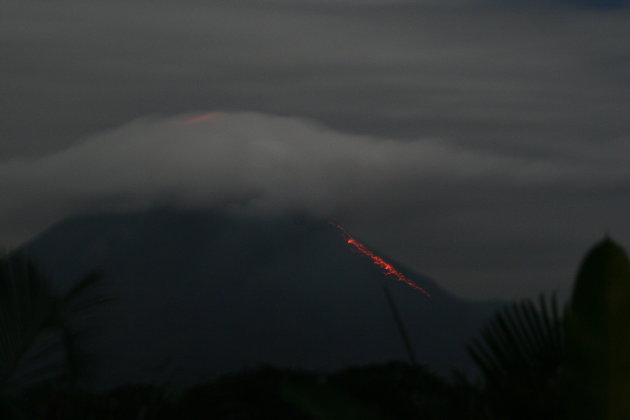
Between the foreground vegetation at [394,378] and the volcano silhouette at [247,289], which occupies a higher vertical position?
the foreground vegetation at [394,378]

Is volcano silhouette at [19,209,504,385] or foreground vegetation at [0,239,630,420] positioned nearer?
foreground vegetation at [0,239,630,420]

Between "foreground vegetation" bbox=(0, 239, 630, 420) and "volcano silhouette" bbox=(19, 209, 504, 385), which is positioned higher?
"foreground vegetation" bbox=(0, 239, 630, 420)

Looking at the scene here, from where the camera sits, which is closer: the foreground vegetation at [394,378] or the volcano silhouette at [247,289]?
the foreground vegetation at [394,378]

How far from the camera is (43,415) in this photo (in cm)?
444

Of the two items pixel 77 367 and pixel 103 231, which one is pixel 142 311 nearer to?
pixel 103 231

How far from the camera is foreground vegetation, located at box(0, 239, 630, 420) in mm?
3285

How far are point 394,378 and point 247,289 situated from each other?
→ 13712 cm

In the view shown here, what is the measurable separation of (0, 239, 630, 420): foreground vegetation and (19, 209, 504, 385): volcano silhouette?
7830 cm

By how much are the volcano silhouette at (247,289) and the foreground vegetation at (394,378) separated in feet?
257

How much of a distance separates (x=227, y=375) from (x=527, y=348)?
197 cm

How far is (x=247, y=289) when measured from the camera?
14050 cm

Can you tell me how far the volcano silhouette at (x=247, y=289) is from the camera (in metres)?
109

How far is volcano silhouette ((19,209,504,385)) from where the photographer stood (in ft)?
356

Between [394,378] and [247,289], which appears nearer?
[394,378]
